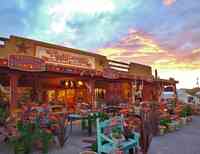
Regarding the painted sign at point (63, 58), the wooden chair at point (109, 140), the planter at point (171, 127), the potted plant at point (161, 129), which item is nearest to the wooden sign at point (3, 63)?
the painted sign at point (63, 58)

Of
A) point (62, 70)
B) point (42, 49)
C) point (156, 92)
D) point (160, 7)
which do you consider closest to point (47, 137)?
point (62, 70)

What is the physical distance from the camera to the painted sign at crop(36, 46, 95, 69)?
10726mm

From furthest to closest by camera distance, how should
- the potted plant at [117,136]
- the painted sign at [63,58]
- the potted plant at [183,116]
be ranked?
the potted plant at [183,116]
the painted sign at [63,58]
the potted plant at [117,136]

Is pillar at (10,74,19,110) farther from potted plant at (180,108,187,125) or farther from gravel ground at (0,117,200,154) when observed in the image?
potted plant at (180,108,187,125)

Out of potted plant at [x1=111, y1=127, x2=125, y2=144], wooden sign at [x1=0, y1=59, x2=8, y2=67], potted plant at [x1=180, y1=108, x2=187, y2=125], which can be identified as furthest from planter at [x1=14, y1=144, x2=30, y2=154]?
potted plant at [x1=180, y1=108, x2=187, y2=125]

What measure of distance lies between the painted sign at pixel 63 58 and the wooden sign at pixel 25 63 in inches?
55.2

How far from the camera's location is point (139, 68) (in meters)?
17.4

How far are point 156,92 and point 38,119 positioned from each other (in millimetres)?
14922

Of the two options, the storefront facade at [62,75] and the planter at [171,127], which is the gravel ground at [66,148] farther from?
the planter at [171,127]


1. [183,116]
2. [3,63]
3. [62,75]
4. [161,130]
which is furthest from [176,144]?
[62,75]

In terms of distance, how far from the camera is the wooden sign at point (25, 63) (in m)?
8.37

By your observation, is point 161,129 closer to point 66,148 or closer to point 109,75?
point 66,148

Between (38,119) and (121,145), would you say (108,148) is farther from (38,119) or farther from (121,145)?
(38,119)

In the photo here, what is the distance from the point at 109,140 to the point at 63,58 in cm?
767
